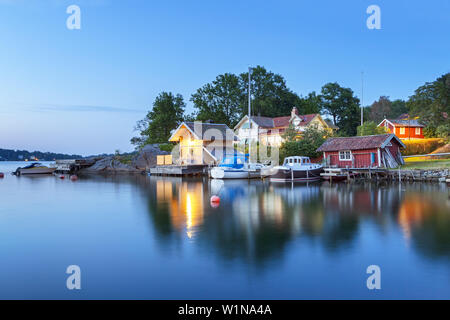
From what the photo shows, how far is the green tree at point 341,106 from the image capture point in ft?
227

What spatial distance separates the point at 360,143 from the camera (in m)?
35.6

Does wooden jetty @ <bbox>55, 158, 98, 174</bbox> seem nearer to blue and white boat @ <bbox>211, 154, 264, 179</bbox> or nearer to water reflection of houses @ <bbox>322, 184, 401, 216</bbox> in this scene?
blue and white boat @ <bbox>211, 154, 264, 179</bbox>

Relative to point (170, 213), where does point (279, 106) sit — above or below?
above

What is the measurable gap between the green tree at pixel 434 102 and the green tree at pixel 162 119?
4134 cm

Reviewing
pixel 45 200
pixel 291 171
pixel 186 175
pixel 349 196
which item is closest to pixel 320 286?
pixel 349 196

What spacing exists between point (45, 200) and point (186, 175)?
21.9 meters

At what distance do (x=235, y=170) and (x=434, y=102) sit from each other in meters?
22.7

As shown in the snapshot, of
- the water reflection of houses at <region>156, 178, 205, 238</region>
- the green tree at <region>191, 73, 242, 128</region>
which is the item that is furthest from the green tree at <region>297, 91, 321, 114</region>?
the water reflection of houses at <region>156, 178, 205, 238</region>

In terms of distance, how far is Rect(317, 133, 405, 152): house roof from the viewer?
34.3 m

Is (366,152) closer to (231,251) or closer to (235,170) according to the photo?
(235,170)

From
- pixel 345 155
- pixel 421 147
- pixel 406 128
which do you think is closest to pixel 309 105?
pixel 406 128

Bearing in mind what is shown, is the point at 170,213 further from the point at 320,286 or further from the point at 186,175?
the point at 186,175
